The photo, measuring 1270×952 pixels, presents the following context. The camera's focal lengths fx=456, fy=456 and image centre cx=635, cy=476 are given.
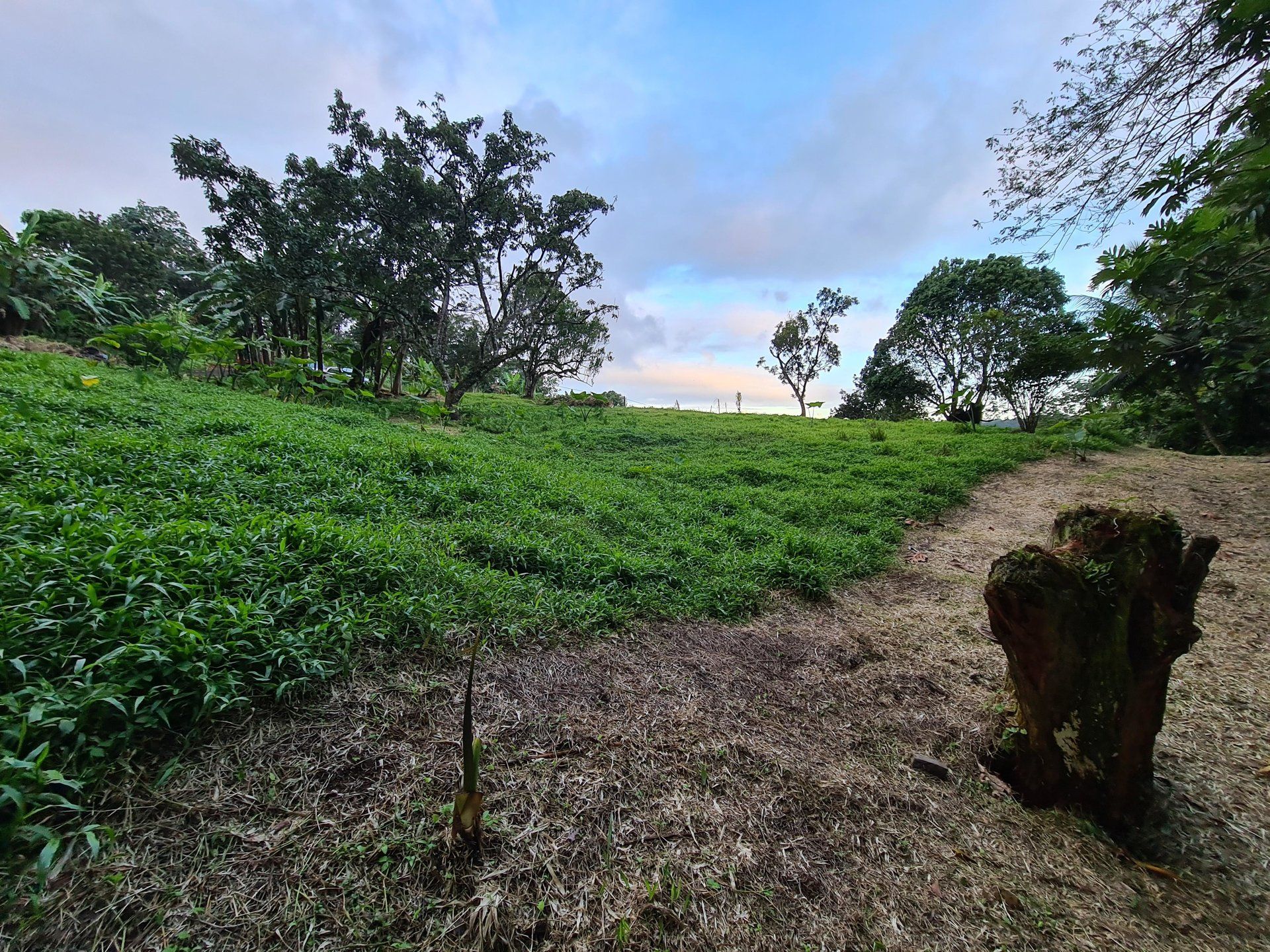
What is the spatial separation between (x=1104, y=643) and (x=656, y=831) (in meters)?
1.97

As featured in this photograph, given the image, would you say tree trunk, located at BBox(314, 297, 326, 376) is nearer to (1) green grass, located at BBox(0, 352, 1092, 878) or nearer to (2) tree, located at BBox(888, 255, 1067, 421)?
(1) green grass, located at BBox(0, 352, 1092, 878)

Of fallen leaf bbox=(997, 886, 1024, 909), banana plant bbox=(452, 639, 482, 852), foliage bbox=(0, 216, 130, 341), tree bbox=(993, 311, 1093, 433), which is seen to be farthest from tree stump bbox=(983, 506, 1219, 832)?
tree bbox=(993, 311, 1093, 433)

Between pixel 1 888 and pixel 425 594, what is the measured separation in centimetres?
154

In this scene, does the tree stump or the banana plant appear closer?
the banana plant

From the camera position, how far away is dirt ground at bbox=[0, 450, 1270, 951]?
127cm

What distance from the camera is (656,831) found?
164 cm

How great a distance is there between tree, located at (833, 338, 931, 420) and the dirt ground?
1879 centimetres

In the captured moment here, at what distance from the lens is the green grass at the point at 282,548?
1.53 metres

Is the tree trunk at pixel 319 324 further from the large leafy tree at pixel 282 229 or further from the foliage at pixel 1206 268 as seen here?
the foliage at pixel 1206 268

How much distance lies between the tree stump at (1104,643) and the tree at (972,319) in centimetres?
1510

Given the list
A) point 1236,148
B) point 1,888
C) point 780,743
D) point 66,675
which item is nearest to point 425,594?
point 66,675

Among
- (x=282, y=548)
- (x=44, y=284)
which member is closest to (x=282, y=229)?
(x=44, y=284)

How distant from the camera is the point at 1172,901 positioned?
5.01 ft

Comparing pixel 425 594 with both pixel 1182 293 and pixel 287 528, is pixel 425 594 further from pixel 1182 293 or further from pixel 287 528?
pixel 1182 293
